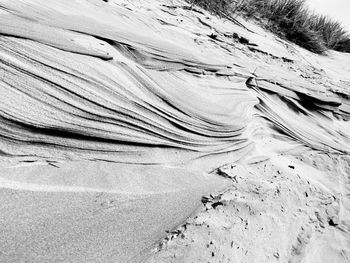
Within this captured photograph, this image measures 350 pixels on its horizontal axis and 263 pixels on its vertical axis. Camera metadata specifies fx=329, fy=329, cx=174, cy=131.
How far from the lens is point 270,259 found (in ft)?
4.04

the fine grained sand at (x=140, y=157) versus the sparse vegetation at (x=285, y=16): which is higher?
the sparse vegetation at (x=285, y=16)

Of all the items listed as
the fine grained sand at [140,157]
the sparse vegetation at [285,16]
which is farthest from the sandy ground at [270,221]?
the sparse vegetation at [285,16]

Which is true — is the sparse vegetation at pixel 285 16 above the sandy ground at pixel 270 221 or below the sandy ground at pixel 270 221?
above

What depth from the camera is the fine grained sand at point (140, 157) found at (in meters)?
1.08

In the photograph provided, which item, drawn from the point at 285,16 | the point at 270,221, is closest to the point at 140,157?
the point at 270,221

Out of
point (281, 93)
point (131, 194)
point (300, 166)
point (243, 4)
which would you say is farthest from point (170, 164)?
point (243, 4)

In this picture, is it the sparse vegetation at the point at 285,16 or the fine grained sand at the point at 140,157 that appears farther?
the sparse vegetation at the point at 285,16

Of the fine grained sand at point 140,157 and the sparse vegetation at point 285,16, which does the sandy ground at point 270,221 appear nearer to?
the fine grained sand at point 140,157

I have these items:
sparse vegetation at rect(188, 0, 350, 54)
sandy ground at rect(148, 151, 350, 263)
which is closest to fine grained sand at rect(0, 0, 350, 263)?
sandy ground at rect(148, 151, 350, 263)

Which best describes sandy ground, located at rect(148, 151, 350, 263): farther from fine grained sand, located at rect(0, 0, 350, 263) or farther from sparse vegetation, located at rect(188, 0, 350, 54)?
sparse vegetation, located at rect(188, 0, 350, 54)

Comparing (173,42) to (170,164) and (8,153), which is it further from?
(8,153)

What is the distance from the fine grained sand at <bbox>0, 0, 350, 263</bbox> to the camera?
3.55 ft

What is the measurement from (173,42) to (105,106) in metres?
1.29

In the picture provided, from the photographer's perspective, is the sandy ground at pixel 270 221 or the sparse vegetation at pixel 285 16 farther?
the sparse vegetation at pixel 285 16
